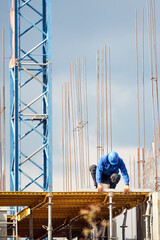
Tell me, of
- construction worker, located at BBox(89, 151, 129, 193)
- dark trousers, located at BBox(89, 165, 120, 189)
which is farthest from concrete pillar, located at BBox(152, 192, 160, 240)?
dark trousers, located at BBox(89, 165, 120, 189)

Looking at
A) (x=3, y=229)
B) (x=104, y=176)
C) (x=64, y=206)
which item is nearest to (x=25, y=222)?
(x=3, y=229)

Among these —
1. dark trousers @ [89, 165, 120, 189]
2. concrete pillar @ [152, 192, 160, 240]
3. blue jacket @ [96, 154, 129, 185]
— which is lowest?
concrete pillar @ [152, 192, 160, 240]

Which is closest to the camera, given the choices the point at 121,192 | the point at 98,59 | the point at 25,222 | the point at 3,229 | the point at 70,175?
the point at 121,192

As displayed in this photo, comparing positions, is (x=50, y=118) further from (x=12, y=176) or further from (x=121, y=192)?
(x=121, y=192)

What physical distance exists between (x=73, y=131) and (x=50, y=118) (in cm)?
165

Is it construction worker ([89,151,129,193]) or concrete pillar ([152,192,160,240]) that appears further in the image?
concrete pillar ([152,192,160,240])

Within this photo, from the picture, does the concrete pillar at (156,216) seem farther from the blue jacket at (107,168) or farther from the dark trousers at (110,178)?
the dark trousers at (110,178)

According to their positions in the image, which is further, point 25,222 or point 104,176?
point 25,222

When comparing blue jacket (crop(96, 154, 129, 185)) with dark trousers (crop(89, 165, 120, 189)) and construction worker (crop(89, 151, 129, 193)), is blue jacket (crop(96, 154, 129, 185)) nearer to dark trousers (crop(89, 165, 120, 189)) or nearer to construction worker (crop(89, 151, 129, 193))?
construction worker (crop(89, 151, 129, 193))

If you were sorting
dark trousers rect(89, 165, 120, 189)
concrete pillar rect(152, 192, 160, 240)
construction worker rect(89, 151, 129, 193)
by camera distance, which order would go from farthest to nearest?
1. dark trousers rect(89, 165, 120, 189)
2. concrete pillar rect(152, 192, 160, 240)
3. construction worker rect(89, 151, 129, 193)

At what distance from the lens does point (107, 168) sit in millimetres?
14633

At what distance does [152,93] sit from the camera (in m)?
17.7

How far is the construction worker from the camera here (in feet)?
47.2

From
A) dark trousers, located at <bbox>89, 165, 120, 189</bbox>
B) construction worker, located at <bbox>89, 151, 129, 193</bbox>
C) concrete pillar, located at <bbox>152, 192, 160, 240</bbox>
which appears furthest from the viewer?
dark trousers, located at <bbox>89, 165, 120, 189</bbox>
